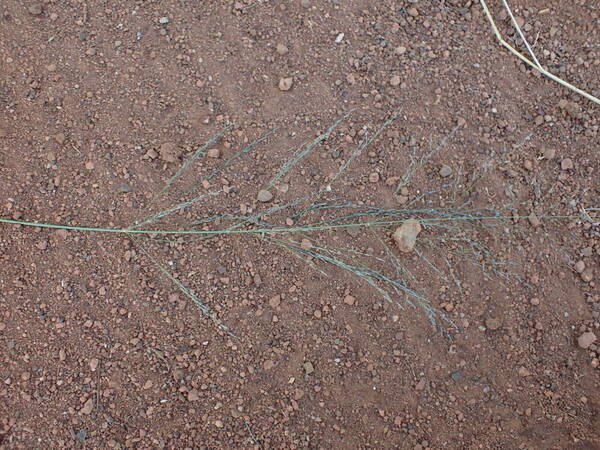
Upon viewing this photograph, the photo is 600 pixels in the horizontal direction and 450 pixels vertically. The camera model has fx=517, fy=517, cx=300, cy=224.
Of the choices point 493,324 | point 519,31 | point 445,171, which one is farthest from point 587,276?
point 519,31

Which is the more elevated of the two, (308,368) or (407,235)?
(407,235)

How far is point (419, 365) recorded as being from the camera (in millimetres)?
1962

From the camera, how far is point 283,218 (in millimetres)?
2035

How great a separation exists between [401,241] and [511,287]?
47 cm

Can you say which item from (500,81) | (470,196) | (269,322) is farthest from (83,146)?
(500,81)

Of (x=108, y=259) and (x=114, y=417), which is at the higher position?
(x=108, y=259)

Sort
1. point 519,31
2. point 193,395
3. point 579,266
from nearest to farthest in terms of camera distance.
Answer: point 193,395 < point 579,266 < point 519,31

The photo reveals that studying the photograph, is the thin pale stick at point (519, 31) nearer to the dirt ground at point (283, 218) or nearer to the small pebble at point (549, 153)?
the dirt ground at point (283, 218)

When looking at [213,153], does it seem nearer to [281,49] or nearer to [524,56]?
[281,49]

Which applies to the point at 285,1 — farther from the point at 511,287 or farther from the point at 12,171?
the point at 511,287

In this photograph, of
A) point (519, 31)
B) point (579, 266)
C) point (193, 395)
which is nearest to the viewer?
point (193, 395)

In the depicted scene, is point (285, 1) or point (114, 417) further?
point (285, 1)

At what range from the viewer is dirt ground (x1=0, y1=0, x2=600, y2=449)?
1.93 metres

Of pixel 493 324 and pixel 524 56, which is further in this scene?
pixel 524 56
